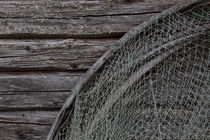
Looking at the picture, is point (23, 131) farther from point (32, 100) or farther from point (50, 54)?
point (50, 54)

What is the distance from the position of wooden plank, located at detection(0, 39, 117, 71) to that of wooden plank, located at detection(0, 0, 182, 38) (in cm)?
3

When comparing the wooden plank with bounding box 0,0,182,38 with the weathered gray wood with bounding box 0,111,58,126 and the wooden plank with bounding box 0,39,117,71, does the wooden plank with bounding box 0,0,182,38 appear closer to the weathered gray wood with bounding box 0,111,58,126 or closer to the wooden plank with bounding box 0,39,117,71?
the wooden plank with bounding box 0,39,117,71

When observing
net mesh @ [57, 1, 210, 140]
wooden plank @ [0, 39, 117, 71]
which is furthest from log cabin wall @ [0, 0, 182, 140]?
net mesh @ [57, 1, 210, 140]

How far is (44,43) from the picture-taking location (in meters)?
1.37

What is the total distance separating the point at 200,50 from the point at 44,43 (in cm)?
73

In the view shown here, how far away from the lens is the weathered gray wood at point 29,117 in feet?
4.52

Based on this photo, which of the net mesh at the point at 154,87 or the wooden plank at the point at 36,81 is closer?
the net mesh at the point at 154,87

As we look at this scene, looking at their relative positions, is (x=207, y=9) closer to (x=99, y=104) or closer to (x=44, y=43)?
(x=99, y=104)

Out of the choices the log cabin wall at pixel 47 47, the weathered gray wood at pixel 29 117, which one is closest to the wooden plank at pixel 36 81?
the log cabin wall at pixel 47 47

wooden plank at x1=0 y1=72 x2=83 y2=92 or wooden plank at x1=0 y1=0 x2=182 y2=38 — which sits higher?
wooden plank at x1=0 y1=0 x2=182 y2=38

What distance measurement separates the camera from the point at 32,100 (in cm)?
139

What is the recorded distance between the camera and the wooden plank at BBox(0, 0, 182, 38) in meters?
1.33

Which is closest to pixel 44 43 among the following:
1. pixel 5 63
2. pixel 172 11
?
pixel 5 63

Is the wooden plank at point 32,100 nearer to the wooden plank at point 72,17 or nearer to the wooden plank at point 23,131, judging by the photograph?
the wooden plank at point 23,131
